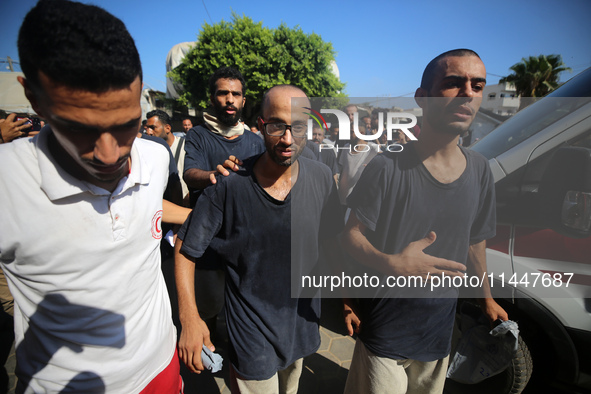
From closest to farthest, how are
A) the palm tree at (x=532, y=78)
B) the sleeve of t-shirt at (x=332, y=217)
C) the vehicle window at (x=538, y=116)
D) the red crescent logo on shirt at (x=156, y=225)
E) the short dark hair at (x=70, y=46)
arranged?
the short dark hair at (x=70, y=46) < the red crescent logo on shirt at (x=156, y=225) < the sleeve of t-shirt at (x=332, y=217) < the vehicle window at (x=538, y=116) < the palm tree at (x=532, y=78)

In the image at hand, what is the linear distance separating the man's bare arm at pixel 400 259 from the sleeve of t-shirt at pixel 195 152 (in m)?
1.34

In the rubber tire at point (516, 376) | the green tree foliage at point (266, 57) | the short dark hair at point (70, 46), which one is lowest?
the rubber tire at point (516, 376)

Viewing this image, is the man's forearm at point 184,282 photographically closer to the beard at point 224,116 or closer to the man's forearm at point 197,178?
the man's forearm at point 197,178

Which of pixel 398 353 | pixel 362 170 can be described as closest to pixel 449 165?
pixel 362 170

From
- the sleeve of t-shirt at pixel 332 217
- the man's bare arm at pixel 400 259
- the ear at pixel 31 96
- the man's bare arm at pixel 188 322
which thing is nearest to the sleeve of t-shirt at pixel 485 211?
the man's bare arm at pixel 400 259

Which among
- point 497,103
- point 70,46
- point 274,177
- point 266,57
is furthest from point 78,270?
point 266,57

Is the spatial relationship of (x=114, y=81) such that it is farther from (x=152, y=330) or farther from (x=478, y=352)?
(x=478, y=352)

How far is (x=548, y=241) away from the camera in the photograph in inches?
67.1

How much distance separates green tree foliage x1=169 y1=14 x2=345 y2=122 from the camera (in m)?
15.2

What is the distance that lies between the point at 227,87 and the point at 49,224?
1.89 metres

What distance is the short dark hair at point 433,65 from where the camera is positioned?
123cm

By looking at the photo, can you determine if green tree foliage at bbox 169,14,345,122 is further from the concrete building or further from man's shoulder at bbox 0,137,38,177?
man's shoulder at bbox 0,137,38,177

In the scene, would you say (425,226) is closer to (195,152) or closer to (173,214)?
(173,214)

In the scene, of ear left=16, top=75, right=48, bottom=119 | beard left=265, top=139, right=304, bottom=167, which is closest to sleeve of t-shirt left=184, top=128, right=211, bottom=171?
beard left=265, top=139, right=304, bottom=167
